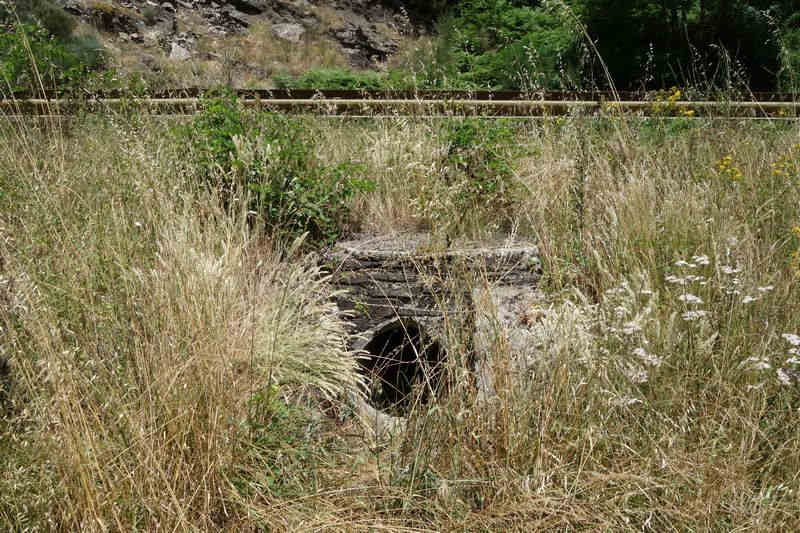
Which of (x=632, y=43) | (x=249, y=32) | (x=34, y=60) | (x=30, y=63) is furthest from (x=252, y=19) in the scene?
(x=34, y=60)

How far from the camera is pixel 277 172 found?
4.32 m

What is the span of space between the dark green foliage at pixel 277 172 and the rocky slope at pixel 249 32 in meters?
11.1

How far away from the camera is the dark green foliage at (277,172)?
423 centimetres

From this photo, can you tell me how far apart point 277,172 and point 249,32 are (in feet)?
50.6

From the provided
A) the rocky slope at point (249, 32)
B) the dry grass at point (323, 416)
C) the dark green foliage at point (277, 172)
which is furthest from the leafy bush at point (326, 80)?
the dry grass at point (323, 416)

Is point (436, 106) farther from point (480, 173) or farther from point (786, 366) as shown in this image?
point (786, 366)

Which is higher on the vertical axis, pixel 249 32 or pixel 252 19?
pixel 252 19

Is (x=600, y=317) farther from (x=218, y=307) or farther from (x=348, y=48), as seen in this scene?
(x=348, y=48)

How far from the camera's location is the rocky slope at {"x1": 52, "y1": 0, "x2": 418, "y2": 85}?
1647cm

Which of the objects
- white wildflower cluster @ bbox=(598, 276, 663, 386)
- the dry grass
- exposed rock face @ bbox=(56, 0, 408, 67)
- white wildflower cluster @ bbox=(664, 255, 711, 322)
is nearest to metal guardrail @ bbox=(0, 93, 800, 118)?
the dry grass

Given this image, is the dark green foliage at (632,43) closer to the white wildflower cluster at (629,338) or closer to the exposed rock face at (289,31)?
the exposed rock face at (289,31)

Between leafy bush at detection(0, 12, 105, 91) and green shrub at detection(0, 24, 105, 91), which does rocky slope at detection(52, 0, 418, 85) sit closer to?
leafy bush at detection(0, 12, 105, 91)

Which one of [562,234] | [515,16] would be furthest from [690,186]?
[515,16]

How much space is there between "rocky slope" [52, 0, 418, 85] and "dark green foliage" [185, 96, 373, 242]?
11.1 m
